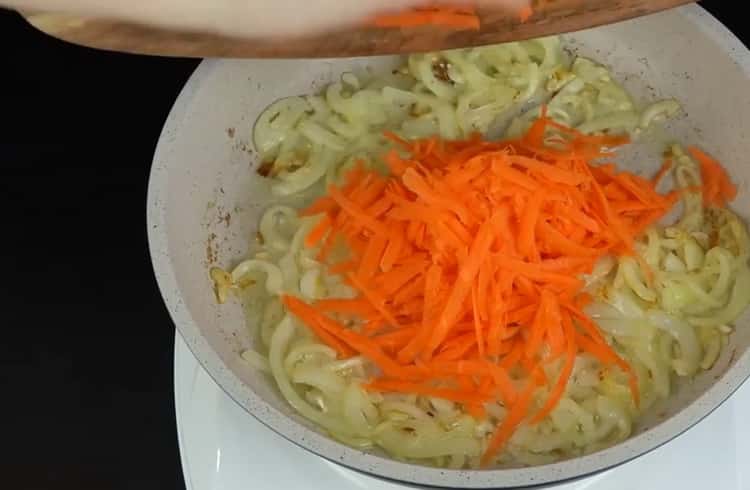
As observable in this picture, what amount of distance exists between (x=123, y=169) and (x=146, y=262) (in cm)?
18

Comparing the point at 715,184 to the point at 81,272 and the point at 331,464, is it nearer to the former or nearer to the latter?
the point at 331,464

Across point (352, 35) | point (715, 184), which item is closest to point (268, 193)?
point (352, 35)

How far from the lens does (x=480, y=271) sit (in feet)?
3.33

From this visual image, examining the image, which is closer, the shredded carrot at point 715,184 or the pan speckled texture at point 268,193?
the pan speckled texture at point 268,193

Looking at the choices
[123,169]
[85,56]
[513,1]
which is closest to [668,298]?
[513,1]

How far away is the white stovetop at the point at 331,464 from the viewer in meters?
1.04

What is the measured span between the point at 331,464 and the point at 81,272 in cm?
54

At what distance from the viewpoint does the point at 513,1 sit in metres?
1.01

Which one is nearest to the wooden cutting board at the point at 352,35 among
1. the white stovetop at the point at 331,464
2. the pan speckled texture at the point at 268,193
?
the pan speckled texture at the point at 268,193

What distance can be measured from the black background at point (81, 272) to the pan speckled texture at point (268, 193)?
24cm

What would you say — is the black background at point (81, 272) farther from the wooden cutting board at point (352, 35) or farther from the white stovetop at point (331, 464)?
the wooden cutting board at point (352, 35)

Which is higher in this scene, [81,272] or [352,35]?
[352,35]

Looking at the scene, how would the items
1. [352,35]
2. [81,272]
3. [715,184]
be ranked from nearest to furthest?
1. [352,35]
2. [715,184]
3. [81,272]

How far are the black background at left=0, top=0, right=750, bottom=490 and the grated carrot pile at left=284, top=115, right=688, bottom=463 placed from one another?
0.33 metres
